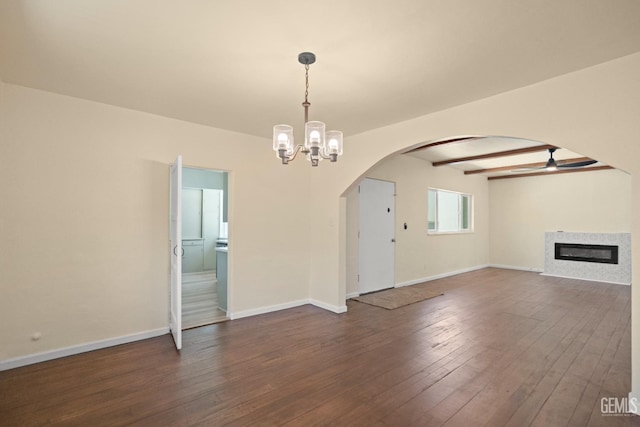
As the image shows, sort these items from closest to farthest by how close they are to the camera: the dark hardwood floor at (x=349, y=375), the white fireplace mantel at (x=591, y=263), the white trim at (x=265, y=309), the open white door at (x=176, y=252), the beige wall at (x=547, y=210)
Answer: the dark hardwood floor at (x=349, y=375)
the open white door at (x=176, y=252)
the white trim at (x=265, y=309)
the white fireplace mantel at (x=591, y=263)
the beige wall at (x=547, y=210)

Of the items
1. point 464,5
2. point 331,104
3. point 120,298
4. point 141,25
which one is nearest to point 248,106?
point 331,104

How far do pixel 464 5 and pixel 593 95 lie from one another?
4.99 feet

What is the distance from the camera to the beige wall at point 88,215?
286 centimetres

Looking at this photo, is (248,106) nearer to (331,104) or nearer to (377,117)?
(331,104)

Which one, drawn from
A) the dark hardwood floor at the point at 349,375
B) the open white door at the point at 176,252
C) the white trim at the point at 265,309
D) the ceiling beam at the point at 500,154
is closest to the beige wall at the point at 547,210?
the ceiling beam at the point at 500,154

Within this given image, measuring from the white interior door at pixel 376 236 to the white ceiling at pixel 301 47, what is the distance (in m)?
2.58

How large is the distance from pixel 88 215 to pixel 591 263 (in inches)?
373

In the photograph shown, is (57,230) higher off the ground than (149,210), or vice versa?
(149,210)

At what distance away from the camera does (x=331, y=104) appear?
129 inches

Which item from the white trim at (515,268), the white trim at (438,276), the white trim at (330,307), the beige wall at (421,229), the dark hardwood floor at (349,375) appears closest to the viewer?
the dark hardwood floor at (349,375)

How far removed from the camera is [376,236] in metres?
5.75

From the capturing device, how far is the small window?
24.1 ft

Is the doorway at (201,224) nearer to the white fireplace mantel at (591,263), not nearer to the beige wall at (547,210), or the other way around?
the beige wall at (547,210)

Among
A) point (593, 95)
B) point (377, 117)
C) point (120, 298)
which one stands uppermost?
point (377, 117)
